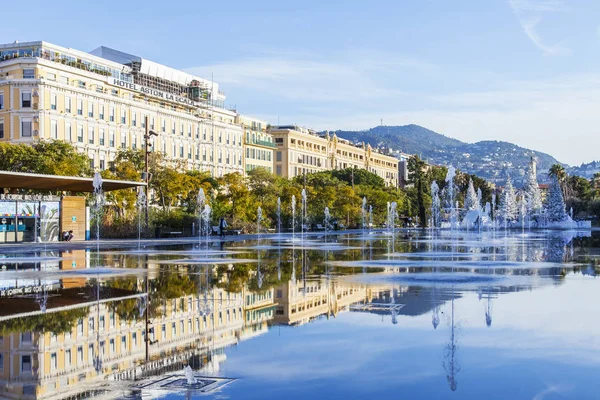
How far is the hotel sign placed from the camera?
8450 cm

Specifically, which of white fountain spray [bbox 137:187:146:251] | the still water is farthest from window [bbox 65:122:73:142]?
the still water

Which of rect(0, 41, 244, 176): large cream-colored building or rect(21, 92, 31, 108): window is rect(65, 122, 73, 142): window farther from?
rect(21, 92, 31, 108): window

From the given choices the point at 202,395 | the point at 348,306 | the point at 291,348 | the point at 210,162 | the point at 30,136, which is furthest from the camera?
the point at 210,162

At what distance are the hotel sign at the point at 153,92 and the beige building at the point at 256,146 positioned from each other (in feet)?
44.5

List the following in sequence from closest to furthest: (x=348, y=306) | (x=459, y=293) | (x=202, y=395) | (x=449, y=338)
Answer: (x=202, y=395), (x=449, y=338), (x=348, y=306), (x=459, y=293)

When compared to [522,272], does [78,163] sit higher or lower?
higher

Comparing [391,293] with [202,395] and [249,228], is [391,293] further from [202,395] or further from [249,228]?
[249,228]

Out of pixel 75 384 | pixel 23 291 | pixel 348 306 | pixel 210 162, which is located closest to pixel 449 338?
Answer: pixel 348 306

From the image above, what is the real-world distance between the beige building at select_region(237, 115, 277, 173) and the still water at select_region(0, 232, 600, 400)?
9186cm

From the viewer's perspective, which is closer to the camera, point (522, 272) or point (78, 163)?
point (522, 272)

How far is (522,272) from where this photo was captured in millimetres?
22188

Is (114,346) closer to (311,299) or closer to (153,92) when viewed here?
(311,299)

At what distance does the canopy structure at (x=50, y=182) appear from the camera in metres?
37.6

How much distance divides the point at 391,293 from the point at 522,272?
7291mm
